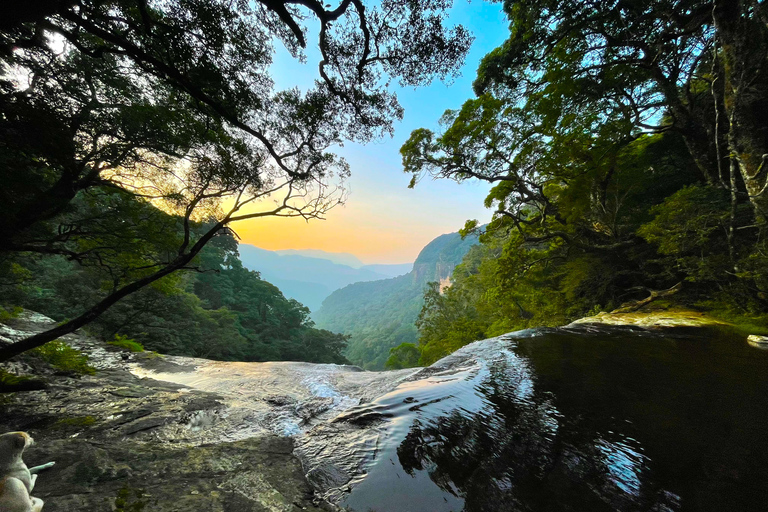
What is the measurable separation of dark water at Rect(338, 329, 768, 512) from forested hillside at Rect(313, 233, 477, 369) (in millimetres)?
46808

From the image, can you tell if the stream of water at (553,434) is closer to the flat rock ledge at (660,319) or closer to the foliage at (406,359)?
the flat rock ledge at (660,319)

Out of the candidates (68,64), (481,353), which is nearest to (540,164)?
(481,353)

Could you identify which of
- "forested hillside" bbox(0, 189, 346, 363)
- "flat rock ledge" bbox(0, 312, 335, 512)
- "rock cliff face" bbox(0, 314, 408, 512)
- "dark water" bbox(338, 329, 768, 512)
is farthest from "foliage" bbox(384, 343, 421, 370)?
"flat rock ledge" bbox(0, 312, 335, 512)

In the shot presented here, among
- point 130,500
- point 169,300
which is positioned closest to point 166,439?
point 130,500

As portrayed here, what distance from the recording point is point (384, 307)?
5039 inches

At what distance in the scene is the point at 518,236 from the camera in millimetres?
11039

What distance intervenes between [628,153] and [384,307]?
121650mm

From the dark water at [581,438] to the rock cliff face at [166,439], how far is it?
31.4 inches

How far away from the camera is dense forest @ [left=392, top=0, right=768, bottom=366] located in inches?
236

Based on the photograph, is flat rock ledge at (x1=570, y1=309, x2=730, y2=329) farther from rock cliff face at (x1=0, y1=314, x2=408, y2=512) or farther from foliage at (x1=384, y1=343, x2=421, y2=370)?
foliage at (x1=384, y1=343, x2=421, y2=370)

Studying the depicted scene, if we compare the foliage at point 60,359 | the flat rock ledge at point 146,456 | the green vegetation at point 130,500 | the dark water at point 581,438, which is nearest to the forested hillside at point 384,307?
the dark water at point 581,438

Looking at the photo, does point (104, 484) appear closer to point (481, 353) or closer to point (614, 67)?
point (481, 353)

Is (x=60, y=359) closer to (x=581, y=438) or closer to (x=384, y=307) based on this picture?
(x=581, y=438)

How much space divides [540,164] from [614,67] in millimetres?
4172
